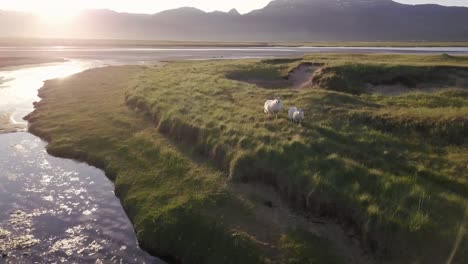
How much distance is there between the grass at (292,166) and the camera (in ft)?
51.8

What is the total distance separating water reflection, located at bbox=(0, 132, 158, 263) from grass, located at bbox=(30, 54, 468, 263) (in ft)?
3.29

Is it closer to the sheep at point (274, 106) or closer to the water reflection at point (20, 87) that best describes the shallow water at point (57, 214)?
the sheep at point (274, 106)

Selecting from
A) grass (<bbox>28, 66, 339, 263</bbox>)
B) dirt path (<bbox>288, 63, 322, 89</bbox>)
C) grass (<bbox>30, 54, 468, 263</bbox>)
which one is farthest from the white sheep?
dirt path (<bbox>288, 63, 322, 89</bbox>)

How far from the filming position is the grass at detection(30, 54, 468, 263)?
15.8 metres

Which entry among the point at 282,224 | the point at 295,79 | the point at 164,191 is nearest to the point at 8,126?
the point at 164,191

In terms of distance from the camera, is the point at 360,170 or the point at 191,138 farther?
the point at 191,138

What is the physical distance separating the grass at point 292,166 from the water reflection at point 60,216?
3.29 ft

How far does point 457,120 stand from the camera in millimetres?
22109

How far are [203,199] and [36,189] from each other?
32.8 ft

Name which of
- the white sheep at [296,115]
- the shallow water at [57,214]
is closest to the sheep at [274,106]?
the white sheep at [296,115]

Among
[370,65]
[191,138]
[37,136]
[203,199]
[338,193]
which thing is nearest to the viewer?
[338,193]

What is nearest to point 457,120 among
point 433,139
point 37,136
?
point 433,139

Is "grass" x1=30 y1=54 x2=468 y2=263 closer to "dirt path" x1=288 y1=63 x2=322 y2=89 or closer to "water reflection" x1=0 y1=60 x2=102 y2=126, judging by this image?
"dirt path" x1=288 y1=63 x2=322 y2=89

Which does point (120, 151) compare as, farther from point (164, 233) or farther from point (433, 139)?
point (433, 139)
